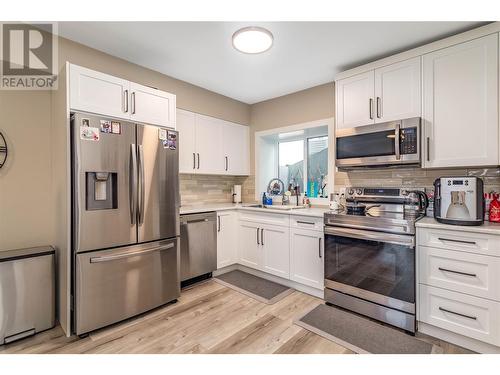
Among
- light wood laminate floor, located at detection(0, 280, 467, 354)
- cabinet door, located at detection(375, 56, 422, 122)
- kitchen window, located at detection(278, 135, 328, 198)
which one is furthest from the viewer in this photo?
kitchen window, located at detection(278, 135, 328, 198)

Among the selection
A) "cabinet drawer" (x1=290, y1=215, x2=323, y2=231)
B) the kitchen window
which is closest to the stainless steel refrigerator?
"cabinet drawer" (x1=290, y1=215, x2=323, y2=231)

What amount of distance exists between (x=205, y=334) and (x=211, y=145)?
2403 millimetres

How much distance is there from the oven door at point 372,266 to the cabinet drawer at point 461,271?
99 millimetres

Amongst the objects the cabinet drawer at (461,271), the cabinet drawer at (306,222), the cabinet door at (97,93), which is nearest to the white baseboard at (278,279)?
the cabinet drawer at (306,222)

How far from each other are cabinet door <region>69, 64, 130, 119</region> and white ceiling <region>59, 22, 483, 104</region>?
0.41 m

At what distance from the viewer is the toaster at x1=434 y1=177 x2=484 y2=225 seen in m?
1.91

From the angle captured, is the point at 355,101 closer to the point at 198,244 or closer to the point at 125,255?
the point at 198,244

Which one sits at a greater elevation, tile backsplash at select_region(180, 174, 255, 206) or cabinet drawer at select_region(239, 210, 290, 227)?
tile backsplash at select_region(180, 174, 255, 206)

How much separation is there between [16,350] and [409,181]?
144 inches

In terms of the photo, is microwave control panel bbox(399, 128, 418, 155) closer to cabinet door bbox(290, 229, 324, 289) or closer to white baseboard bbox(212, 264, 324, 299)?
cabinet door bbox(290, 229, 324, 289)

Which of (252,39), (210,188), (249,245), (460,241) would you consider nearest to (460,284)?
(460,241)

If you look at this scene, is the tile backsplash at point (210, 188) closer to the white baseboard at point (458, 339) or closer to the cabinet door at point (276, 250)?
the cabinet door at point (276, 250)
